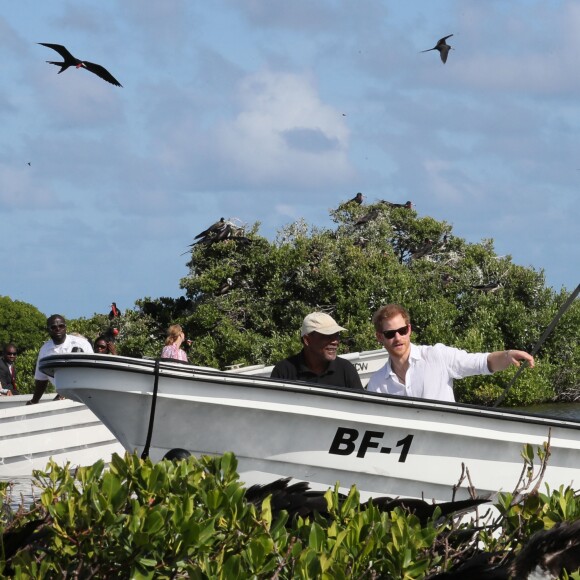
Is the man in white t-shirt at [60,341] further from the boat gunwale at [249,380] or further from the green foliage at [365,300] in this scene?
the green foliage at [365,300]

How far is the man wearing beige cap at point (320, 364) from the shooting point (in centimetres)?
764

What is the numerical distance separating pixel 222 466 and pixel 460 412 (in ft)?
11.5

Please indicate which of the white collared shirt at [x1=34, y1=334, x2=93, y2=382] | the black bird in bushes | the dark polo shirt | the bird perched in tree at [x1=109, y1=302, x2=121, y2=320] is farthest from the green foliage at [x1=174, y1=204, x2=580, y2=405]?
the black bird in bushes

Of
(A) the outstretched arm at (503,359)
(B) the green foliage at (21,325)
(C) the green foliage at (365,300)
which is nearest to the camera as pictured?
(A) the outstretched arm at (503,359)

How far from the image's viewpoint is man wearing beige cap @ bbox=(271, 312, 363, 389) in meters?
7.64

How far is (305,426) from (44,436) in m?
6.65

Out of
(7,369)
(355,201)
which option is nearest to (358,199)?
(355,201)

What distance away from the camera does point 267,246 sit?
88.9 feet

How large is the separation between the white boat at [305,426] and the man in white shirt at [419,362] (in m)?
0.23

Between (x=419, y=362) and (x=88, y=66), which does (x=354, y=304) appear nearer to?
(x=88, y=66)

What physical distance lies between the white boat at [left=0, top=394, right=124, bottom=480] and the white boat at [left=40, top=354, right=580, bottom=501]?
5.73 m

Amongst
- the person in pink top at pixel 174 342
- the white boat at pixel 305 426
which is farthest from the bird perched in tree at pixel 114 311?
the white boat at pixel 305 426

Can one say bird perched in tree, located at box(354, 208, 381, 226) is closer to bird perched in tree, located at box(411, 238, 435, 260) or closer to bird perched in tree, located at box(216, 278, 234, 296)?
bird perched in tree, located at box(411, 238, 435, 260)

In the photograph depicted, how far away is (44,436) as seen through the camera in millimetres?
13578
